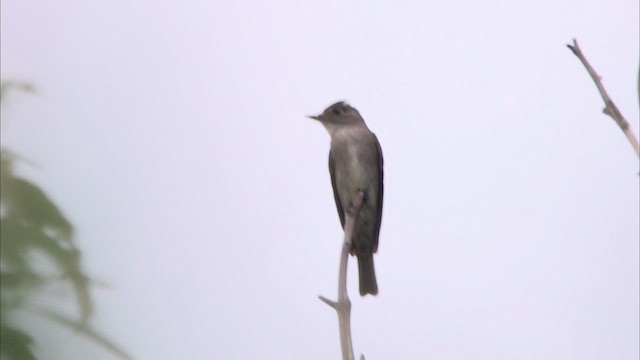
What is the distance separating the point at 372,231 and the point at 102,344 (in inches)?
131

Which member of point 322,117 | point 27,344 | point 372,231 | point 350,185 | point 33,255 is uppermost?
point 322,117

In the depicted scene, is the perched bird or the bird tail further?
the perched bird

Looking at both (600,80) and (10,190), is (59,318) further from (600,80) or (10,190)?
(600,80)

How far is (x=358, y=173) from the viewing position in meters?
4.30

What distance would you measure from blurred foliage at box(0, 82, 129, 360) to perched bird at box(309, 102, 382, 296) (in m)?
3.24

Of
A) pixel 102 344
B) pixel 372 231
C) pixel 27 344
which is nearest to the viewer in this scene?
pixel 27 344

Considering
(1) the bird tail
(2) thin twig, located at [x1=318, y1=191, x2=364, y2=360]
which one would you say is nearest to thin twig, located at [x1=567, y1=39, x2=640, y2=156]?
(2) thin twig, located at [x1=318, y1=191, x2=364, y2=360]

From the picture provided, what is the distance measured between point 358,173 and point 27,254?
3475 mm

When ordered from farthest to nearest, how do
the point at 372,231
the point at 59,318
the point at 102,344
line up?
the point at 372,231
the point at 102,344
the point at 59,318

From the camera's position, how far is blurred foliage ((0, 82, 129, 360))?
79cm

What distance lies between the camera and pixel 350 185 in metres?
4.32

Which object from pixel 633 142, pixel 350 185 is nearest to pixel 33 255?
pixel 633 142

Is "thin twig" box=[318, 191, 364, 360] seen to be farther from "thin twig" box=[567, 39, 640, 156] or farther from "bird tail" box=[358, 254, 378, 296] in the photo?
"bird tail" box=[358, 254, 378, 296]

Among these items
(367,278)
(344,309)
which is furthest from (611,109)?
(367,278)
